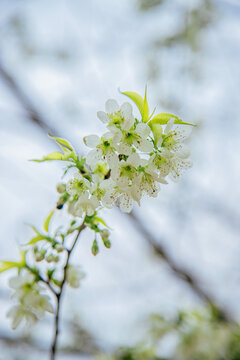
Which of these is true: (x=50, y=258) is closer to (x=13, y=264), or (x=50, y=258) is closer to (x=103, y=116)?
(x=13, y=264)

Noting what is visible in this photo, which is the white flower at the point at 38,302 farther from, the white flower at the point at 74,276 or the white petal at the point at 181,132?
the white petal at the point at 181,132

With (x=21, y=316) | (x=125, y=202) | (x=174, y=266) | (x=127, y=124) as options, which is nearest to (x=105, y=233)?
(x=125, y=202)

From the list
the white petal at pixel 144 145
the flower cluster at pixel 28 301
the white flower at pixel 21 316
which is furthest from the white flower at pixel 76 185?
the white flower at pixel 21 316

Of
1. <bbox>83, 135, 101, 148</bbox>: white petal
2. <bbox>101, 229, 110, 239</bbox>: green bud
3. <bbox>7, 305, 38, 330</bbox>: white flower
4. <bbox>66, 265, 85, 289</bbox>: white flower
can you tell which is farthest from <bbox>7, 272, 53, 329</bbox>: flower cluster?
<bbox>83, 135, 101, 148</bbox>: white petal

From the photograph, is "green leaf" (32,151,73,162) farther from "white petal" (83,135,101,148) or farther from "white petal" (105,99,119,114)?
"white petal" (105,99,119,114)

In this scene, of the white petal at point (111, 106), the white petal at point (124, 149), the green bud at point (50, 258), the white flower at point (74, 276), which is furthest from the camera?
the white flower at point (74, 276)

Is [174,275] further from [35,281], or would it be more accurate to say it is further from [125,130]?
[125,130]
